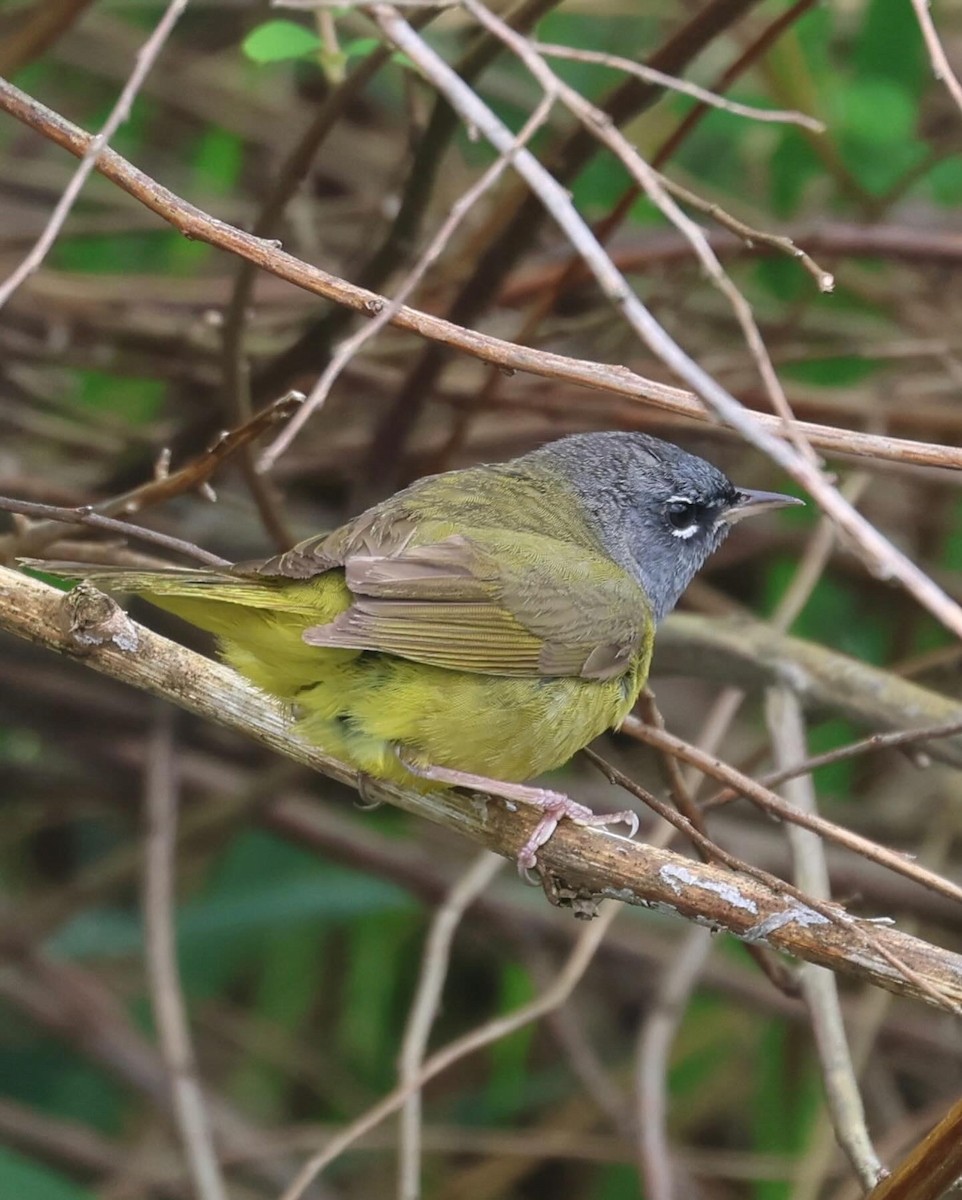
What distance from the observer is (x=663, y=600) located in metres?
3.40

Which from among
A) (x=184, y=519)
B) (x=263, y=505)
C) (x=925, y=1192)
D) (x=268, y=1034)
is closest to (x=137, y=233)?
(x=184, y=519)

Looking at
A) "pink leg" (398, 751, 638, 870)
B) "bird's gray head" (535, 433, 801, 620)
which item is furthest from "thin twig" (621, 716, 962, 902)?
"bird's gray head" (535, 433, 801, 620)

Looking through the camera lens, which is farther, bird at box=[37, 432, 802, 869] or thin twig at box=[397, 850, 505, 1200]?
thin twig at box=[397, 850, 505, 1200]

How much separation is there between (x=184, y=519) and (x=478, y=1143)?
78.1 inches

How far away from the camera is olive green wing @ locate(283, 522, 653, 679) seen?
269 centimetres

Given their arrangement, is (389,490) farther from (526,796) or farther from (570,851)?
(570,851)

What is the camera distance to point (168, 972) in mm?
→ 3625

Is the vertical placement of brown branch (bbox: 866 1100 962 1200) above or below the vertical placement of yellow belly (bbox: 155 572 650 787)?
below

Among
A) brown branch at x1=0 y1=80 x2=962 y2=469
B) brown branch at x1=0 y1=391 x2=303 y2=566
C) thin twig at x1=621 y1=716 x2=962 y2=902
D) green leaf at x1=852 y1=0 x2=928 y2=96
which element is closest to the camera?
brown branch at x1=0 y1=80 x2=962 y2=469

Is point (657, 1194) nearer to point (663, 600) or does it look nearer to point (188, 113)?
point (663, 600)

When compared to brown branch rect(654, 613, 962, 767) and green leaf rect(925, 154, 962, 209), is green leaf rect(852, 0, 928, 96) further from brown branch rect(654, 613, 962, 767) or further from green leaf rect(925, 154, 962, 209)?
brown branch rect(654, 613, 962, 767)

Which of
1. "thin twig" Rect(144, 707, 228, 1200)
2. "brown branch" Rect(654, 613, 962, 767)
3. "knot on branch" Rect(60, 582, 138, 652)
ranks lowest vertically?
"thin twig" Rect(144, 707, 228, 1200)

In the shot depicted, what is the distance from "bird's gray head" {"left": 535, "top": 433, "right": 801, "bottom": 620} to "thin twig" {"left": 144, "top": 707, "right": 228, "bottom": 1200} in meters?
1.42

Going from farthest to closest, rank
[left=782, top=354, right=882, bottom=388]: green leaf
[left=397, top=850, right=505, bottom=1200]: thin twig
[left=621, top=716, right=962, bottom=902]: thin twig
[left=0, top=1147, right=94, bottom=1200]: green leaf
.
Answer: [left=782, top=354, right=882, bottom=388]: green leaf < [left=0, top=1147, right=94, bottom=1200]: green leaf < [left=397, top=850, right=505, bottom=1200]: thin twig < [left=621, top=716, right=962, bottom=902]: thin twig
